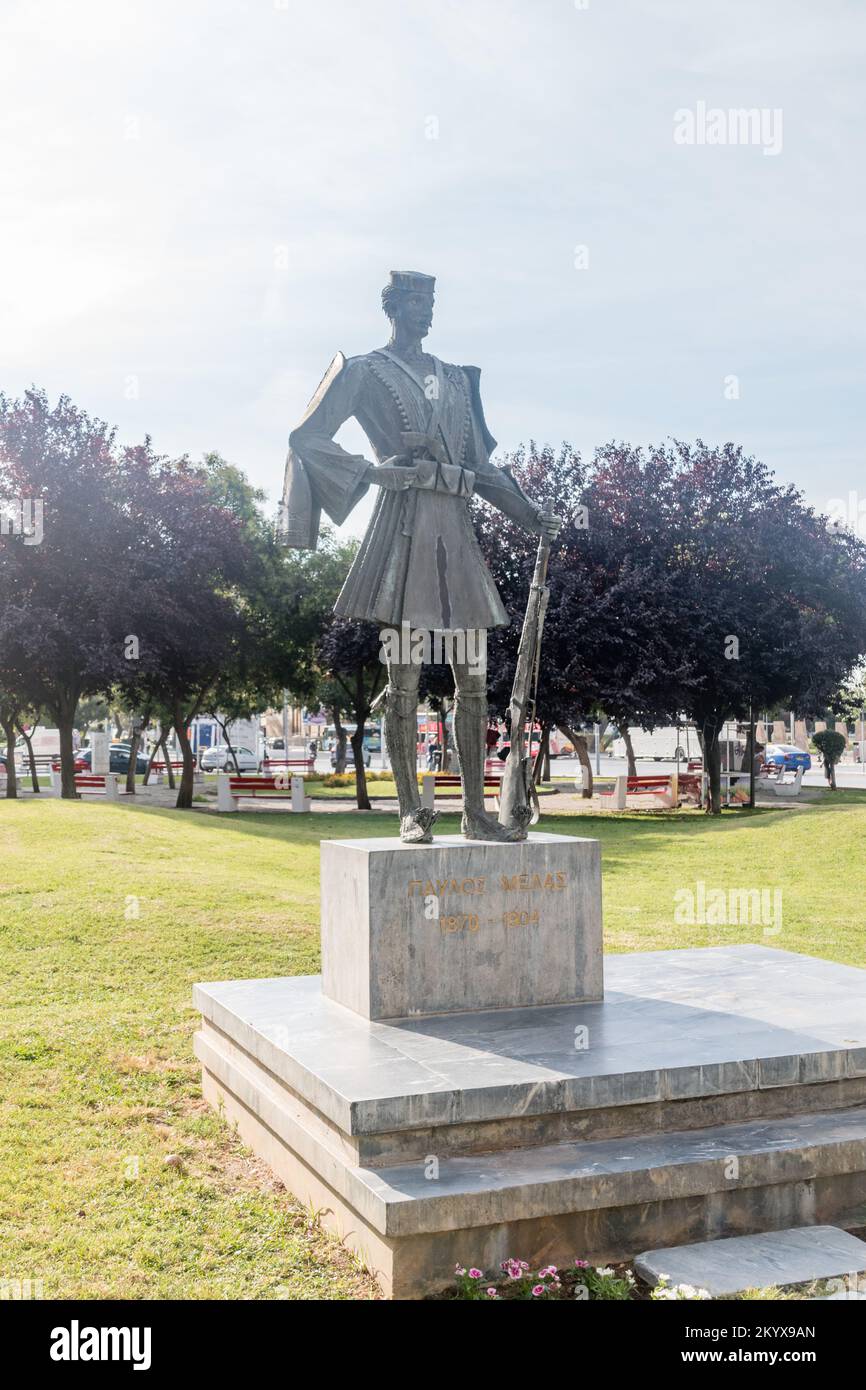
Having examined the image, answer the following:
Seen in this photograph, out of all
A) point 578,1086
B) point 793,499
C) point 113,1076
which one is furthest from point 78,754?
point 578,1086

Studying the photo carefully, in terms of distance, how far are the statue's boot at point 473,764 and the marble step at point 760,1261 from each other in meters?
2.45

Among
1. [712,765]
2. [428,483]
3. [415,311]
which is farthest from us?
[712,765]

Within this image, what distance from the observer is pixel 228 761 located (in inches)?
1895

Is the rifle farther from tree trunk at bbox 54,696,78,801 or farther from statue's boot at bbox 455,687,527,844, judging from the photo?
tree trunk at bbox 54,696,78,801

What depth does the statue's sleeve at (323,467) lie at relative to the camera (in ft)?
21.7

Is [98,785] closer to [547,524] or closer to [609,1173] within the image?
[547,524]

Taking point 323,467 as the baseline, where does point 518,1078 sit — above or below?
below

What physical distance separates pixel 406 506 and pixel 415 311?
1.16 metres

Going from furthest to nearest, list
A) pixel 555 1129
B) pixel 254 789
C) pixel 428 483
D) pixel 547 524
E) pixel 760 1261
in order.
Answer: pixel 254 789 → pixel 547 524 → pixel 428 483 → pixel 555 1129 → pixel 760 1261

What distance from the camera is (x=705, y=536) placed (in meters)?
28.8

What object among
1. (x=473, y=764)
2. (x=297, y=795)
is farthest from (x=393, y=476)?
(x=297, y=795)

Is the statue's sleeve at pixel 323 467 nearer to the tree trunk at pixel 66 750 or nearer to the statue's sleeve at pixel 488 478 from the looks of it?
the statue's sleeve at pixel 488 478

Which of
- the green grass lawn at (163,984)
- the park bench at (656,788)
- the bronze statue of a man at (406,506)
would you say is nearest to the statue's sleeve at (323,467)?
the bronze statue of a man at (406,506)
